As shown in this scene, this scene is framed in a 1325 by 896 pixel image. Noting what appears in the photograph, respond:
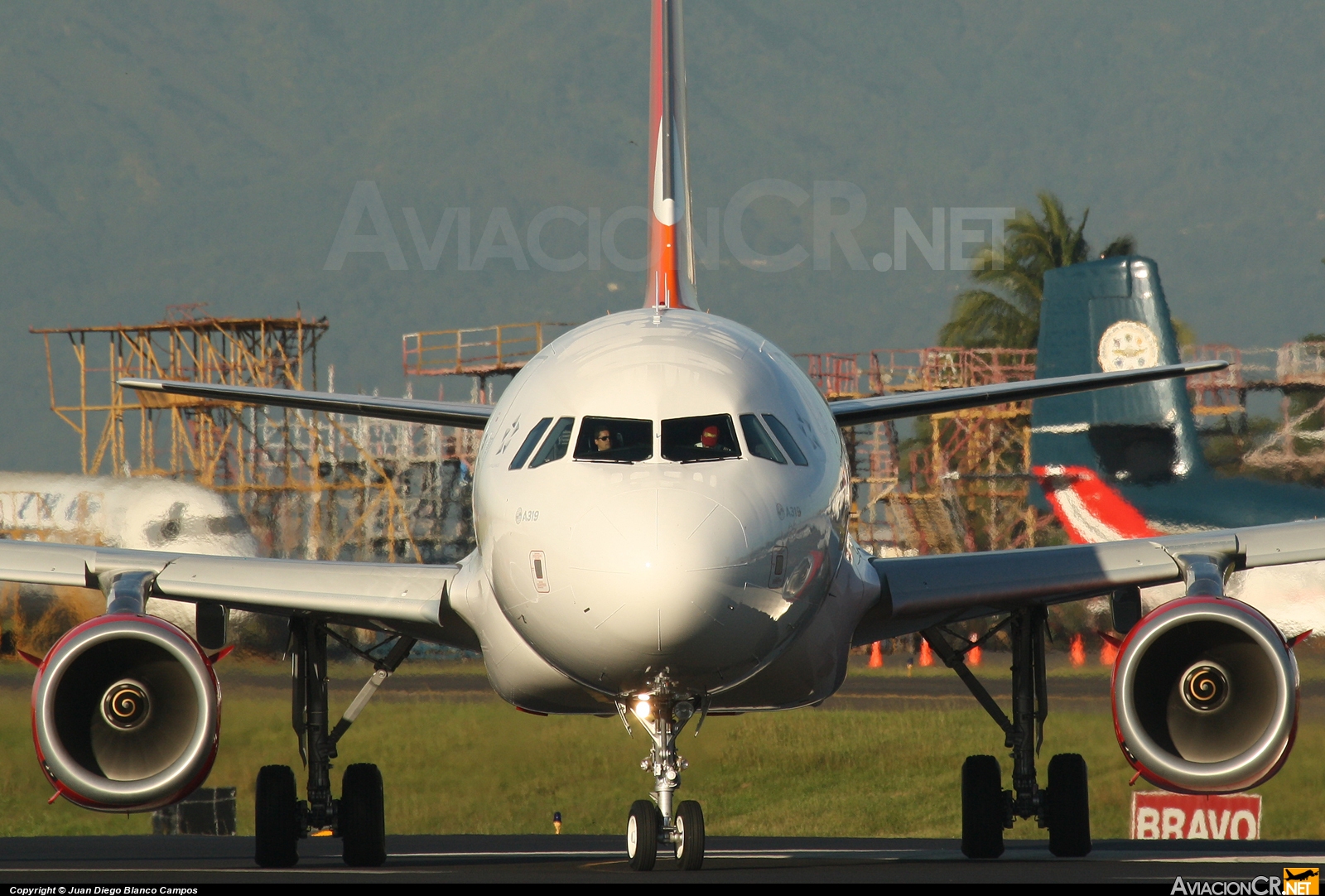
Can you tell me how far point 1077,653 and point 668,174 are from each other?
68.0 ft

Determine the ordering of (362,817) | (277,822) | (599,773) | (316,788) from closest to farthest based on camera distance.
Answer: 1. (277,822)
2. (362,817)
3. (316,788)
4. (599,773)

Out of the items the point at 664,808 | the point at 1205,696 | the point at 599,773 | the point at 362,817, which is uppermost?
the point at 1205,696

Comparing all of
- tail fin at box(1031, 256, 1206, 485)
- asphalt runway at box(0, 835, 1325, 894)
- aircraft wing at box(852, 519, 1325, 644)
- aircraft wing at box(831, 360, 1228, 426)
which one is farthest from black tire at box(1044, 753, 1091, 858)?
tail fin at box(1031, 256, 1206, 485)

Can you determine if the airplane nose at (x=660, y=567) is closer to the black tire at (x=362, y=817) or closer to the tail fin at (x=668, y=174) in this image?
the black tire at (x=362, y=817)

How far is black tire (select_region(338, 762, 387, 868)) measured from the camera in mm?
15867

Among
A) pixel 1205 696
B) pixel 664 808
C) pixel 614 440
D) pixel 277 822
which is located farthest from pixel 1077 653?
pixel 614 440

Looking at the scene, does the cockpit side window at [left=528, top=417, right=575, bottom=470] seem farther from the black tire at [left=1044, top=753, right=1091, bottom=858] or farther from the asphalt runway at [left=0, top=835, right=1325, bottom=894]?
the black tire at [left=1044, top=753, right=1091, bottom=858]

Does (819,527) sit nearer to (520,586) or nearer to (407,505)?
(520,586)

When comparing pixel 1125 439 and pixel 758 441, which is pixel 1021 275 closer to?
pixel 1125 439

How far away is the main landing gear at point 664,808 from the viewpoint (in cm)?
1195

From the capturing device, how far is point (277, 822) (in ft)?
51.6

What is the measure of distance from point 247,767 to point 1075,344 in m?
35.5

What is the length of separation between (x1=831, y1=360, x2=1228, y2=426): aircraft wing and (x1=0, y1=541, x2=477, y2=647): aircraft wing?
11.6ft

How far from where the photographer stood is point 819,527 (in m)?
11.8
